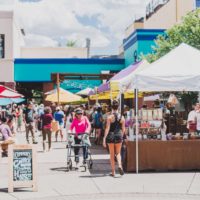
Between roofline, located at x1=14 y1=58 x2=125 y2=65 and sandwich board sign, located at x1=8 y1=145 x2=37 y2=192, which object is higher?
roofline, located at x1=14 y1=58 x2=125 y2=65

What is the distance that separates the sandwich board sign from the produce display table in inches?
129

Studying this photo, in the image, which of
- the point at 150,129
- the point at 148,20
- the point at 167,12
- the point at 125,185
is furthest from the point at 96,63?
the point at 125,185

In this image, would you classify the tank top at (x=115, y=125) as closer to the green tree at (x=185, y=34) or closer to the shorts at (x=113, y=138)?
the shorts at (x=113, y=138)

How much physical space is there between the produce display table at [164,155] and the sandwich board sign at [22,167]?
3.29 metres

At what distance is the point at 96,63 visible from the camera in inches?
1823

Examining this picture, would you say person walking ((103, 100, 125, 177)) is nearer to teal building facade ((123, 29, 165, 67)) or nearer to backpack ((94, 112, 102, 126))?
backpack ((94, 112, 102, 126))

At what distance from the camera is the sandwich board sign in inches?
428

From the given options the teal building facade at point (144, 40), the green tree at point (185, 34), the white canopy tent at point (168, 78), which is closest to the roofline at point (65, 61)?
the teal building facade at point (144, 40)

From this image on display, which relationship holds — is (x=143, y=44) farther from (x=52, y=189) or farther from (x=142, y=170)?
(x=52, y=189)

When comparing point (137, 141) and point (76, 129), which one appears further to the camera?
point (76, 129)

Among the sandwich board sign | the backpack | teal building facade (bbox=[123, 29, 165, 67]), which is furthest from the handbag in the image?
teal building facade (bbox=[123, 29, 165, 67])

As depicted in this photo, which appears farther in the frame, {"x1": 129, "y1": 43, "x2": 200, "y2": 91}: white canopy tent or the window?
the window

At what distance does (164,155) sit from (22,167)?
4.17 m

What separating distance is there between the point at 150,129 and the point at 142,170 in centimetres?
154
